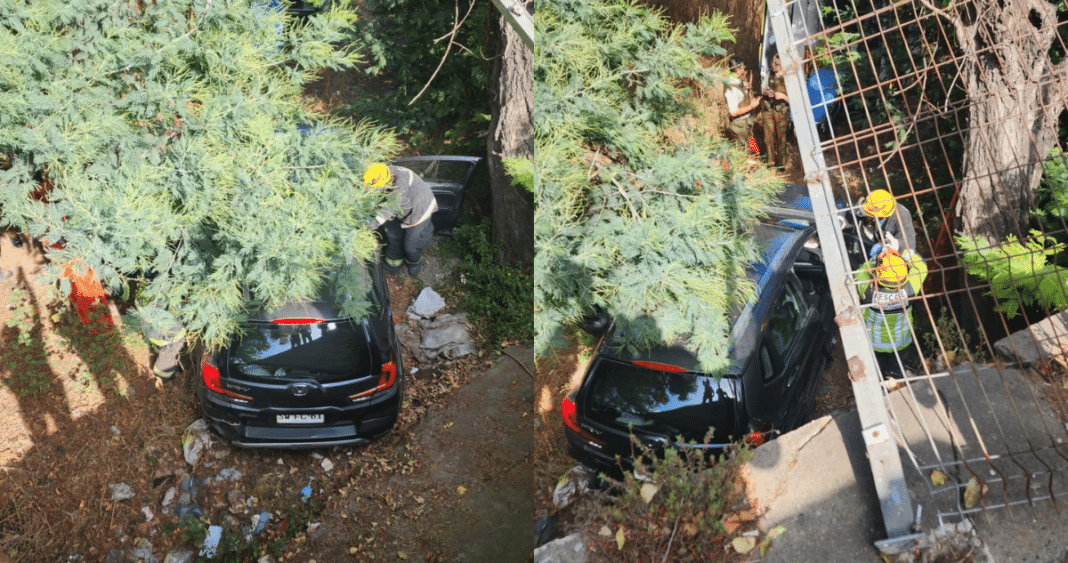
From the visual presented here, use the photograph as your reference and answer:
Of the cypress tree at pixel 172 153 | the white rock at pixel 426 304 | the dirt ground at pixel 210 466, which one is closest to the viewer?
the cypress tree at pixel 172 153

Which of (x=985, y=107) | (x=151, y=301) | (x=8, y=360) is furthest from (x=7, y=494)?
(x=985, y=107)

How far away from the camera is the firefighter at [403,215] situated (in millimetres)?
1707

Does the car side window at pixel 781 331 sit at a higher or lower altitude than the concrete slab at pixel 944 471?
higher

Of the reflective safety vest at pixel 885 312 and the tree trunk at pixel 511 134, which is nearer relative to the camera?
the reflective safety vest at pixel 885 312

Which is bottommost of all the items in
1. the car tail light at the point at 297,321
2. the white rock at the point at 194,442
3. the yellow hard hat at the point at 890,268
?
the yellow hard hat at the point at 890,268

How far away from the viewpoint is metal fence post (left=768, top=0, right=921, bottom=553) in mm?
1700

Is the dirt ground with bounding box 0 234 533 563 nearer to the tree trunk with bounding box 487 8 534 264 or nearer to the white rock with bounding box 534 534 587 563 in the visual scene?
the white rock with bounding box 534 534 587 563

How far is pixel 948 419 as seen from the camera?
1.76 meters

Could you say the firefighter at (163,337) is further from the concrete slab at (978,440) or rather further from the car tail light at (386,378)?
the concrete slab at (978,440)

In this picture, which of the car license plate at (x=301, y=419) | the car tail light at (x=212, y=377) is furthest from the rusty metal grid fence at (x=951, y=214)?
the car tail light at (x=212, y=377)

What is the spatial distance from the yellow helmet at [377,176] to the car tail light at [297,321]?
14.2 inches

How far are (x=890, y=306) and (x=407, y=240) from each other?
124 centimetres

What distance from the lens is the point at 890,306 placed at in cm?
169

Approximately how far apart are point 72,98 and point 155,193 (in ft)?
0.89
